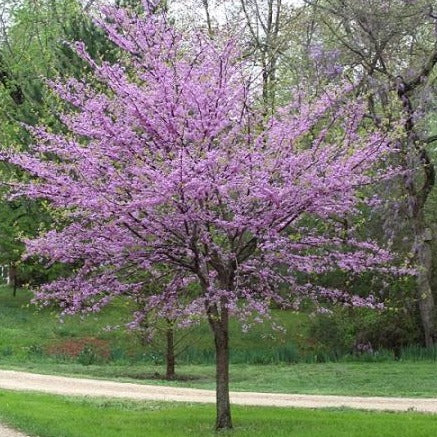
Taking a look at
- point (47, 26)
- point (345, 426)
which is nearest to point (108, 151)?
point (345, 426)

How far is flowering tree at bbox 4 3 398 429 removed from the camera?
→ 920 cm

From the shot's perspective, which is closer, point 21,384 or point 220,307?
point 220,307

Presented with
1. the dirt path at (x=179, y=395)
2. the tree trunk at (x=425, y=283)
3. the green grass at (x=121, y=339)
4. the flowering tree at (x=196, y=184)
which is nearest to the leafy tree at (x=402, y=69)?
the tree trunk at (x=425, y=283)

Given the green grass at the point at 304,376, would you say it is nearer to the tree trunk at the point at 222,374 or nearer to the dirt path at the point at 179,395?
Result: the dirt path at the point at 179,395

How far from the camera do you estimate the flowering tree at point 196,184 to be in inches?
362

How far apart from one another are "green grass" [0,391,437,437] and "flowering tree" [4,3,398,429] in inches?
30.2

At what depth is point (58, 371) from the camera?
18531mm

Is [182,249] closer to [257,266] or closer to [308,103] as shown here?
[257,266]

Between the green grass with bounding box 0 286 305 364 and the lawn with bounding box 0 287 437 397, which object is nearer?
the lawn with bounding box 0 287 437 397

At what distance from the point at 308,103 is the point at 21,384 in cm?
898

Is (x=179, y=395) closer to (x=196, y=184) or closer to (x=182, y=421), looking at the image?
(x=182, y=421)

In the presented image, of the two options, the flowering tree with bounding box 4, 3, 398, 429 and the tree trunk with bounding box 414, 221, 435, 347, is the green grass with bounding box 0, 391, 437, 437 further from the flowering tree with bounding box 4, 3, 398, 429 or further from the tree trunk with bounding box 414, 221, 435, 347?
the tree trunk with bounding box 414, 221, 435, 347

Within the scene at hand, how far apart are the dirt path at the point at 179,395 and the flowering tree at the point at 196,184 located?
331 cm

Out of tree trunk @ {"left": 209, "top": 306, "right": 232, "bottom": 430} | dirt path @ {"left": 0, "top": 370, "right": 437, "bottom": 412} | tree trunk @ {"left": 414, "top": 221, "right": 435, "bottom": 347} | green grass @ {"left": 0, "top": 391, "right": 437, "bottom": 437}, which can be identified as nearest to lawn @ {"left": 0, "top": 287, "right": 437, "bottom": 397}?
dirt path @ {"left": 0, "top": 370, "right": 437, "bottom": 412}
